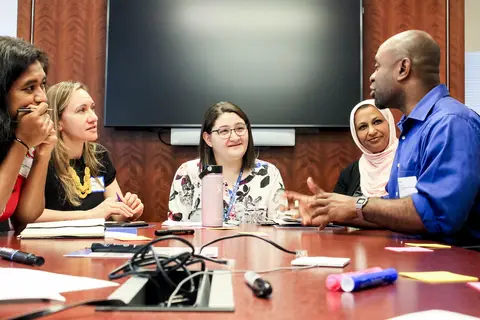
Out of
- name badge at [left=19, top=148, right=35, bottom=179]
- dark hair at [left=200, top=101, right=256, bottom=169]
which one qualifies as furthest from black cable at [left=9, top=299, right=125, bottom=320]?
dark hair at [left=200, top=101, right=256, bottom=169]

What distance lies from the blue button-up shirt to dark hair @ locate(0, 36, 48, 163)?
135 centimetres

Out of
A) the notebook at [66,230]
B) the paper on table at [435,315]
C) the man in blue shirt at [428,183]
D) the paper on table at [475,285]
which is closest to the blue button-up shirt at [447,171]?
the man in blue shirt at [428,183]

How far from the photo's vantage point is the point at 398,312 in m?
0.58

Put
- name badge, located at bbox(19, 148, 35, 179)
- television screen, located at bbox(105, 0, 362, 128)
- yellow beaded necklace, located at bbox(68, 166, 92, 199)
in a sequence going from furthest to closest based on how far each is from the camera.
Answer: television screen, located at bbox(105, 0, 362, 128) < yellow beaded necklace, located at bbox(68, 166, 92, 199) < name badge, located at bbox(19, 148, 35, 179)

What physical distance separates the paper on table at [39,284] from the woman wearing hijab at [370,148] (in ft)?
8.63

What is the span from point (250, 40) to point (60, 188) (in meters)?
1.82

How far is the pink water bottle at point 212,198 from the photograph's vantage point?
6.48 ft

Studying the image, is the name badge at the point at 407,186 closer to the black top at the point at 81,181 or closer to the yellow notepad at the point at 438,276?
the yellow notepad at the point at 438,276

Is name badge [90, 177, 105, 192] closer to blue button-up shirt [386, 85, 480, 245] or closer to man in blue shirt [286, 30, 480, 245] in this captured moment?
man in blue shirt [286, 30, 480, 245]

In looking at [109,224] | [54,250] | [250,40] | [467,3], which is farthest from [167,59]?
→ [54,250]

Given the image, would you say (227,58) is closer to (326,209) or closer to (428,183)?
(326,209)

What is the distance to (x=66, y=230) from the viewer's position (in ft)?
4.74

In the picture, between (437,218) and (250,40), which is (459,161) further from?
(250,40)

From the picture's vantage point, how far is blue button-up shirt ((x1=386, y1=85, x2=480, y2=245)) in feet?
5.15
